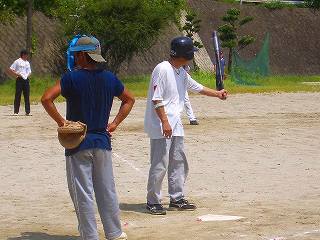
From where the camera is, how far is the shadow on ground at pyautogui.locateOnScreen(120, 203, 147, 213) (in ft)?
33.9

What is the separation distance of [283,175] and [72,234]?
462 centimetres

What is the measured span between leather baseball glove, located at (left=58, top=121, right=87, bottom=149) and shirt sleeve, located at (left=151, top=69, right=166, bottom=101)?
2.08 meters

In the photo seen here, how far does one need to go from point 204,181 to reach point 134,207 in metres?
2.12

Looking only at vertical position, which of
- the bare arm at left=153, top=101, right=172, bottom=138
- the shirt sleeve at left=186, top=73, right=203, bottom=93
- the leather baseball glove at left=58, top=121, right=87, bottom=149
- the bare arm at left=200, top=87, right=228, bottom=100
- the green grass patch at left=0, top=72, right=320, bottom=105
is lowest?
the green grass patch at left=0, top=72, right=320, bottom=105

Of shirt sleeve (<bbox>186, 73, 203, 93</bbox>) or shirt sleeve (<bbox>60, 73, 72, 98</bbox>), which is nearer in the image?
shirt sleeve (<bbox>60, 73, 72, 98</bbox>)

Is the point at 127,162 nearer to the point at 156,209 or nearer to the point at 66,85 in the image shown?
the point at 156,209

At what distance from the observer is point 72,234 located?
356 inches

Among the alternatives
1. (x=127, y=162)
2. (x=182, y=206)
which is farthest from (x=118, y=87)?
(x=127, y=162)

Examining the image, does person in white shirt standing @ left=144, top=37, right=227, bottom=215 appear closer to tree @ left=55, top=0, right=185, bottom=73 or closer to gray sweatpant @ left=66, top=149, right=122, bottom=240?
gray sweatpant @ left=66, top=149, right=122, bottom=240

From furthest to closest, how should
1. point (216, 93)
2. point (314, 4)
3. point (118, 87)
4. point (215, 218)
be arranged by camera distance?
point (314, 4), point (216, 93), point (215, 218), point (118, 87)

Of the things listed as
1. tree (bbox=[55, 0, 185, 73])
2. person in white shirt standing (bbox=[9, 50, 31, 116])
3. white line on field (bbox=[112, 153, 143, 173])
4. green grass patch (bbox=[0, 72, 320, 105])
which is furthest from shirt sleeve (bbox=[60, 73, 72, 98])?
tree (bbox=[55, 0, 185, 73])

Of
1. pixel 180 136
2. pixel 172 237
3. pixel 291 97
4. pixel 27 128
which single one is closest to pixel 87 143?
pixel 172 237

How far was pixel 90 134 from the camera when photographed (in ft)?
26.9

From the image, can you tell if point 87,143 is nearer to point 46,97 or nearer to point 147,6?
point 46,97
